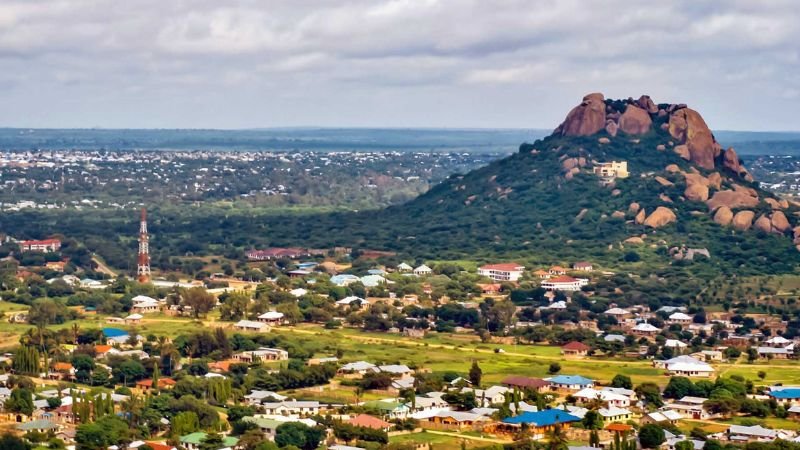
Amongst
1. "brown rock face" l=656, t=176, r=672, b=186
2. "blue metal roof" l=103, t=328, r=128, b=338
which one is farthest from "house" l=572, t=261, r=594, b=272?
"blue metal roof" l=103, t=328, r=128, b=338

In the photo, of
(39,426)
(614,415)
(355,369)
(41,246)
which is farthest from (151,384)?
(41,246)

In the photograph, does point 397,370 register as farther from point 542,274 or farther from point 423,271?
point 423,271

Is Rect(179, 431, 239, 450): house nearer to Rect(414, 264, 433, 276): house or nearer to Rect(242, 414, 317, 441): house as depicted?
Rect(242, 414, 317, 441): house

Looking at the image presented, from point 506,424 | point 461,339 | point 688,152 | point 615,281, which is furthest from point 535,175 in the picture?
point 506,424

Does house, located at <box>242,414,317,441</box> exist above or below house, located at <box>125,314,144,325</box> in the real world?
above

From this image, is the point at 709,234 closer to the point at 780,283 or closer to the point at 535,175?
the point at 780,283

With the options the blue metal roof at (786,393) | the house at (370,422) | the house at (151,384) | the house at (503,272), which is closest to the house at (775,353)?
the blue metal roof at (786,393)

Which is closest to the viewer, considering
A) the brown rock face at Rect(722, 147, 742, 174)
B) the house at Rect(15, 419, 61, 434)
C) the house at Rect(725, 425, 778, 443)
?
the house at Rect(725, 425, 778, 443)

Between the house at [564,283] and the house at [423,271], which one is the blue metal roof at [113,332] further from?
the house at [423,271]
